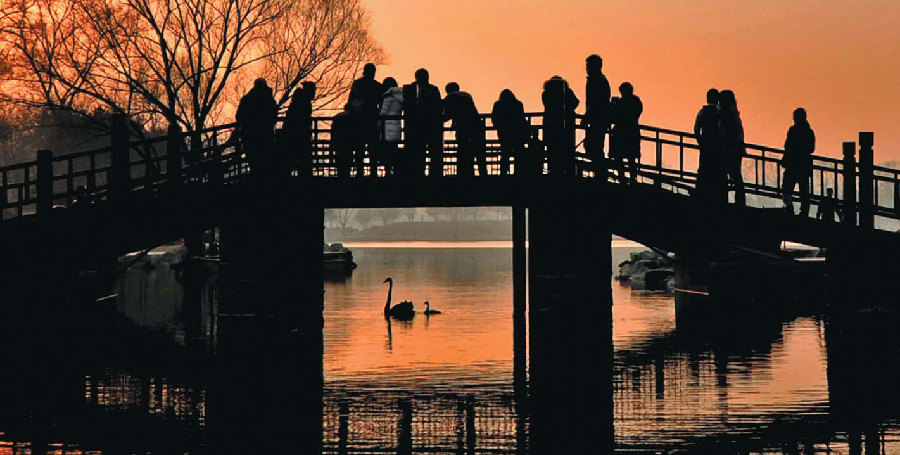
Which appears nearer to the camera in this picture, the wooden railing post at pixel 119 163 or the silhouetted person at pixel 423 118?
the silhouetted person at pixel 423 118

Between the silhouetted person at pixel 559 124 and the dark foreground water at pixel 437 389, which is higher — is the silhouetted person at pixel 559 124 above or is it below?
above

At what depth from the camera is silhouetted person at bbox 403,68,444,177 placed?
28.9 metres

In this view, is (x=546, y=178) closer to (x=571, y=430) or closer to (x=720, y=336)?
(x=720, y=336)

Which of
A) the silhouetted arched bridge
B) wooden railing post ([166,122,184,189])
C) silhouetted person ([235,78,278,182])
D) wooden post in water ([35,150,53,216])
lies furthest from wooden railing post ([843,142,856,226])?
wooden post in water ([35,150,53,216])

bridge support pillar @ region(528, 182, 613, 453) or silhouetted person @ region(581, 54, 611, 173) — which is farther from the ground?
silhouetted person @ region(581, 54, 611, 173)

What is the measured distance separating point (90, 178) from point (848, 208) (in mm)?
14410

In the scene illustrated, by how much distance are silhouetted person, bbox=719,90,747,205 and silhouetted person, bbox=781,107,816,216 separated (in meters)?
0.84

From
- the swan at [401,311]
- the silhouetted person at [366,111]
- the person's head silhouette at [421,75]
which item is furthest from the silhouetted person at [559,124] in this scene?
the swan at [401,311]

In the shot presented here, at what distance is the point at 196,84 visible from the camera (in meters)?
56.9

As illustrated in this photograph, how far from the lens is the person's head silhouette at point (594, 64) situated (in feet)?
94.5

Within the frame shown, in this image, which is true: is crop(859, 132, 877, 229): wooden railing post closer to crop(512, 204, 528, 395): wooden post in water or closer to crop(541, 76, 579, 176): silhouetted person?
crop(541, 76, 579, 176): silhouetted person

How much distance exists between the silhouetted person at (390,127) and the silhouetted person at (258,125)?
6.78 feet

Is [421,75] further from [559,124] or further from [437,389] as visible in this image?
[437,389]

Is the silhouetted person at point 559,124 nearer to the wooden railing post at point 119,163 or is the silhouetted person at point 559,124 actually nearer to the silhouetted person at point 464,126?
the silhouetted person at point 464,126
